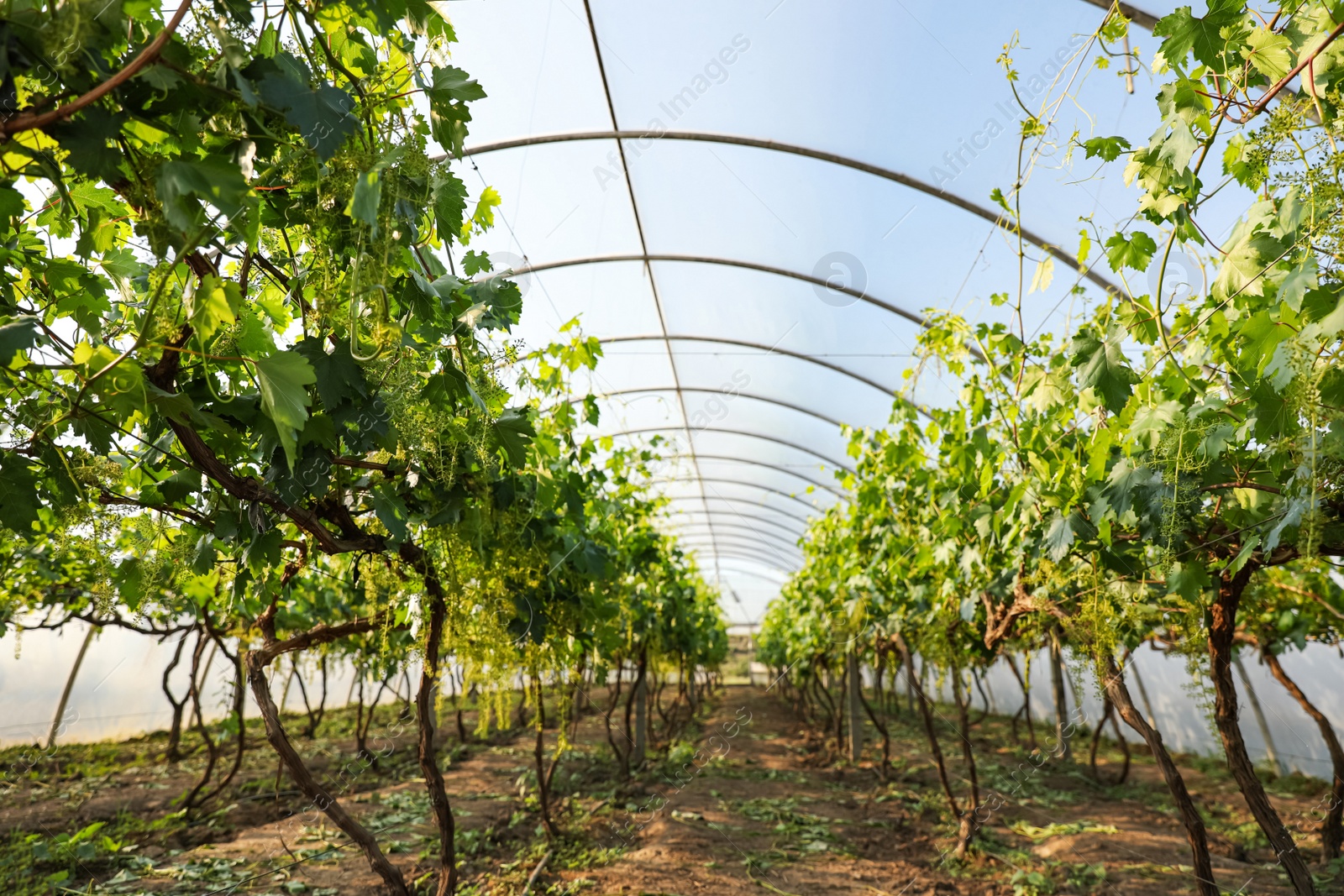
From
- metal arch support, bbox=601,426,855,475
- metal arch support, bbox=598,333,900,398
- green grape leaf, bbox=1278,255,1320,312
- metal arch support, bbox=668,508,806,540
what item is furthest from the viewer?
metal arch support, bbox=668,508,806,540

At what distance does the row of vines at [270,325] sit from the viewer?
47.3 inches

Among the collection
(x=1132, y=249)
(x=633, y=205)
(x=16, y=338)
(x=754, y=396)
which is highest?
(x=633, y=205)

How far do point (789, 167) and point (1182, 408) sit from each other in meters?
4.13

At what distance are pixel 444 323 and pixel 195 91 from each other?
2.88 ft

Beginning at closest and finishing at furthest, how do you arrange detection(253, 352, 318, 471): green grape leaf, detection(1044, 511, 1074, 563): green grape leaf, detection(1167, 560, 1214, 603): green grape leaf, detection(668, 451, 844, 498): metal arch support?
detection(253, 352, 318, 471): green grape leaf, detection(1167, 560, 1214, 603): green grape leaf, detection(1044, 511, 1074, 563): green grape leaf, detection(668, 451, 844, 498): metal arch support

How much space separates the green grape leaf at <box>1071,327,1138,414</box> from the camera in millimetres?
2561

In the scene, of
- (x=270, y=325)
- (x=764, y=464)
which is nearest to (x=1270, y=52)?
(x=270, y=325)

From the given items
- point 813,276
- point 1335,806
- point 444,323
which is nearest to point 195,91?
point 444,323

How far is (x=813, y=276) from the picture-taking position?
7.07 metres

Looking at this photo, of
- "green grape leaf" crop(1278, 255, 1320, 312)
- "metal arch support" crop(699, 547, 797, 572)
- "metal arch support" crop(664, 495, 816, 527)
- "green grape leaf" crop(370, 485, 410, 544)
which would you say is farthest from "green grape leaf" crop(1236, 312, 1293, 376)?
"metal arch support" crop(699, 547, 797, 572)

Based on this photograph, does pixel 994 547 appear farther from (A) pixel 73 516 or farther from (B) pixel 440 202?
(A) pixel 73 516

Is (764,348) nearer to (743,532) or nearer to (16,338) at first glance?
(16,338)

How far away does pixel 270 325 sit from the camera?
2.21 meters

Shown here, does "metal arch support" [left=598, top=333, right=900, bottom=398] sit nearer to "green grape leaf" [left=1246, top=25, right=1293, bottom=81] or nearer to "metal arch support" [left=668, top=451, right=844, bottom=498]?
"metal arch support" [left=668, top=451, right=844, bottom=498]
